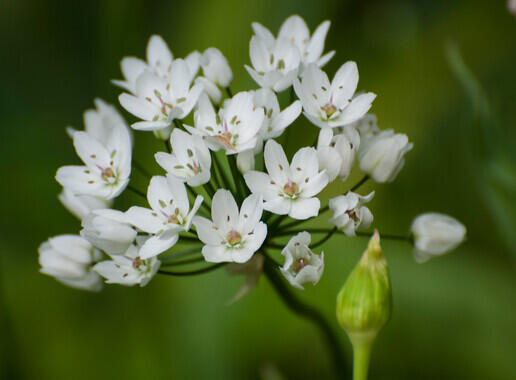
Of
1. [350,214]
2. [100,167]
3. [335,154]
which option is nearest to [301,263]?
[350,214]

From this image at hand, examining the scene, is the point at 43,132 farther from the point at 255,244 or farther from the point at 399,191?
the point at 255,244

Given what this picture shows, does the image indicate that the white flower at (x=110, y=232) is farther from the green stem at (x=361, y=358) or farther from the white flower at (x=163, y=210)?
the green stem at (x=361, y=358)

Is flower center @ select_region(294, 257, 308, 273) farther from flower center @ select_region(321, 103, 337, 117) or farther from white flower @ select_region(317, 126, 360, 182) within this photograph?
flower center @ select_region(321, 103, 337, 117)

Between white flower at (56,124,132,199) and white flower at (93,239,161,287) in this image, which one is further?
white flower at (56,124,132,199)

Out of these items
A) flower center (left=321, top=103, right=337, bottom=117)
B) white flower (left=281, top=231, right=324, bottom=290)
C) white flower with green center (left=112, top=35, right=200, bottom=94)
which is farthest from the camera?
white flower with green center (left=112, top=35, right=200, bottom=94)

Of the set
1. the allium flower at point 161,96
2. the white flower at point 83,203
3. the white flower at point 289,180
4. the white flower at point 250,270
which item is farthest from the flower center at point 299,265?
the white flower at point 83,203

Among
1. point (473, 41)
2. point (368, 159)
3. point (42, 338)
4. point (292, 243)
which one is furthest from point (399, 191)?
point (42, 338)

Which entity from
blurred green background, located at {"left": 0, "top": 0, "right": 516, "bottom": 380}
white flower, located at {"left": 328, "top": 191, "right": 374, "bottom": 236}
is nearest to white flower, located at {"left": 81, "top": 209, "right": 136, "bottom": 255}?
white flower, located at {"left": 328, "top": 191, "right": 374, "bottom": 236}
